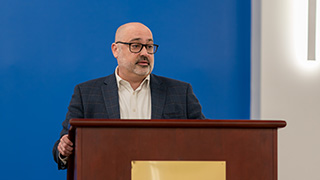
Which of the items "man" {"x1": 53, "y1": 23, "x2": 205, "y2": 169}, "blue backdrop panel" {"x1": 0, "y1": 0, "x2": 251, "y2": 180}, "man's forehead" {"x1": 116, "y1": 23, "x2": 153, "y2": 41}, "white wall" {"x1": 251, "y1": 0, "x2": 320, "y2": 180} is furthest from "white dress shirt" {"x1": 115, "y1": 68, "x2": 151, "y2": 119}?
"white wall" {"x1": 251, "y1": 0, "x2": 320, "y2": 180}

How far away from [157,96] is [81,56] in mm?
1041

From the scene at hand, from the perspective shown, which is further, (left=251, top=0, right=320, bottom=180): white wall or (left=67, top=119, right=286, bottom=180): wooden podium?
(left=251, top=0, right=320, bottom=180): white wall

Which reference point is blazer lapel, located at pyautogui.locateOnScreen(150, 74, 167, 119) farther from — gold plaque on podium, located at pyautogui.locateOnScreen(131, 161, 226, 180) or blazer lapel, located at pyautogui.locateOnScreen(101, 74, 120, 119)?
gold plaque on podium, located at pyautogui.locateOnScreen(131, 161, 226, 180)

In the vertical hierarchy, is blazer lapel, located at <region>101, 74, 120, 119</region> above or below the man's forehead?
below

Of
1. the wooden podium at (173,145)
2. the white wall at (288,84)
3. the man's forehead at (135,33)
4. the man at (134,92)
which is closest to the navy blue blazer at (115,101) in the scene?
the man at (134,92)

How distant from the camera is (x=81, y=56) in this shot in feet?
10.8

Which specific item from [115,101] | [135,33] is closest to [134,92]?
[115,101]

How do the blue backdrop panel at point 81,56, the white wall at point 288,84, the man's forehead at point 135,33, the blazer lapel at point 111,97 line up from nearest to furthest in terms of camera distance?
the blazer lapel at point 111,97 → the man's forehead at point 135,33 → the blue backdrop panel at point 81,56 → the white wall at point 288,84

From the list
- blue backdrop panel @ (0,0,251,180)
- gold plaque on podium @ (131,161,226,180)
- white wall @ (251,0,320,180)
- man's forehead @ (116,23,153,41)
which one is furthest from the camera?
white wall @ (251,0,320,180)

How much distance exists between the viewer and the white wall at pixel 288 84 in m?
3.48

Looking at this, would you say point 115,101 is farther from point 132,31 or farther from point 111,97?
point 132,31

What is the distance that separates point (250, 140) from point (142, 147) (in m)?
0.35

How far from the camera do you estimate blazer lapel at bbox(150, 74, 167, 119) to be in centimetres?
237

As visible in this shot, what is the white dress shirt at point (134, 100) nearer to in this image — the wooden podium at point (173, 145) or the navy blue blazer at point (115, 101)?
the navy blue blazer at point (115, 101)
